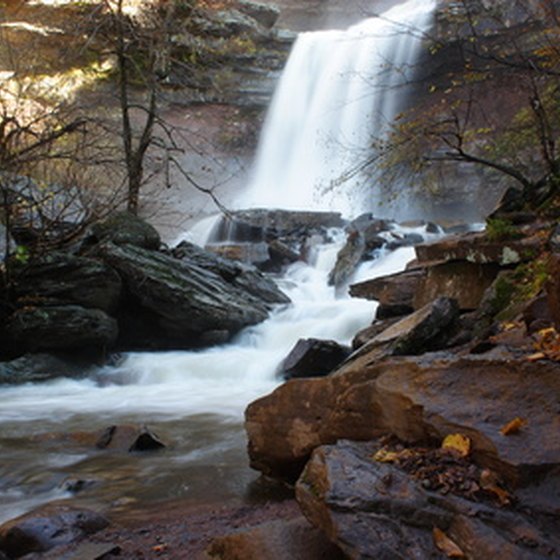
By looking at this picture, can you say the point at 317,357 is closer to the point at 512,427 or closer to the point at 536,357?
the point at 536,357

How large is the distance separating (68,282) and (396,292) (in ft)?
16.4

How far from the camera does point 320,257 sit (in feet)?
48.6

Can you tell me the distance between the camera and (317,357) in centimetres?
735

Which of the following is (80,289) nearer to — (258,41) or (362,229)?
(362,229)

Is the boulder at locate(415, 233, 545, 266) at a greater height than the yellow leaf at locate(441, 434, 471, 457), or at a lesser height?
greater

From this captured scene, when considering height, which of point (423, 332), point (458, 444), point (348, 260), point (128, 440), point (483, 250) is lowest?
point (128, 440)

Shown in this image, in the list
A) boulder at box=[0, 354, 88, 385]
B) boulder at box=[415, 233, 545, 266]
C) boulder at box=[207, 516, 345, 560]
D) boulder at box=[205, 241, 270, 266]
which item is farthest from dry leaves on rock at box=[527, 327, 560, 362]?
boulder at box=[205, 241, 270, 266]

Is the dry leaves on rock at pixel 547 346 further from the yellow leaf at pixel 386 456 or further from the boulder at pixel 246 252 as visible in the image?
the boulder at pixel 246 252

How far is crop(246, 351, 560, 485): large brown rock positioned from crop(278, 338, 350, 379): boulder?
375 cm

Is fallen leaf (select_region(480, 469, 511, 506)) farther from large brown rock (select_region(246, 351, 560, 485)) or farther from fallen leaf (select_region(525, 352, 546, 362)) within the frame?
fallen leaf (select_region(525, 352, 546, 362))

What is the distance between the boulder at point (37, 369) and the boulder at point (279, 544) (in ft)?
20.8

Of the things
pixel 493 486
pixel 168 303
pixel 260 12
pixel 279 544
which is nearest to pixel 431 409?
pixel 493 486

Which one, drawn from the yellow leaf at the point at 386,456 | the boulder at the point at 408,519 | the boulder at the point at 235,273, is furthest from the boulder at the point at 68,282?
the boulder at the point at 408,519

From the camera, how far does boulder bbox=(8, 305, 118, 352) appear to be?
7922 millimetres
